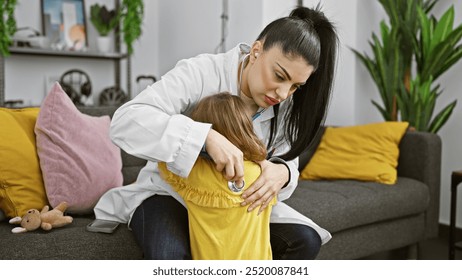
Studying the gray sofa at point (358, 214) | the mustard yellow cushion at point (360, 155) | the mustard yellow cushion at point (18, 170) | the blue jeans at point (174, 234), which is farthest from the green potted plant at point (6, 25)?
the blue jeans at point (174, 234)

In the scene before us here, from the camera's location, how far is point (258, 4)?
283 centimetres

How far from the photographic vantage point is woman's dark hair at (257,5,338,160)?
1087mm

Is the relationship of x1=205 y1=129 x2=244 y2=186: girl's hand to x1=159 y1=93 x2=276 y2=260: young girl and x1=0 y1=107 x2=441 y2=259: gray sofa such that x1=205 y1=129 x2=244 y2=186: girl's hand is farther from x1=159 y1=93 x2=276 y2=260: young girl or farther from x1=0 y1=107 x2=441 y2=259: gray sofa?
x1=0 y1=107 x2=441 y2=259: gray sofa

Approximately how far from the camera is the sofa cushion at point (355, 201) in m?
1.80

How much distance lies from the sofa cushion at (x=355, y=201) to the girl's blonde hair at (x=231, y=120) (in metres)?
0.73

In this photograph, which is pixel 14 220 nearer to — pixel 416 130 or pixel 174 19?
pixel 416 130

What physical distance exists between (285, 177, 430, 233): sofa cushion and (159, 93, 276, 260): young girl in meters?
0.71

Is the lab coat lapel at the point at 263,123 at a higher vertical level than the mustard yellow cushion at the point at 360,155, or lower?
higher

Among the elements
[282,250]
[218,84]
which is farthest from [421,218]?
[218,84]

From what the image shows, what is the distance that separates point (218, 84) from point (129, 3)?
8.19 feet

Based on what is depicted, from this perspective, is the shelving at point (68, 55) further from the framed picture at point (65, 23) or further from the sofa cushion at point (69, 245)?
the sofa cushion at point (69, 245)

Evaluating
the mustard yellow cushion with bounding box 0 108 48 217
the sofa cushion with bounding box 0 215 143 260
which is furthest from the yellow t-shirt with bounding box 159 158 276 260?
the mustard yellow cushion with bounding box 0 108 48 217

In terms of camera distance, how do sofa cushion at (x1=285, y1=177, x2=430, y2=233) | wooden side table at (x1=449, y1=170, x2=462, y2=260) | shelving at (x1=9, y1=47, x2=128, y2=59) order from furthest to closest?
1. shelving at (x1=9, y1=47, x2=128, y2=59)
2. wooden side table at (x1=449, y1=170, x2=462, y2=260)
3. sofa cushion at (x1=285, y1=177, x2=430, y2=233)
